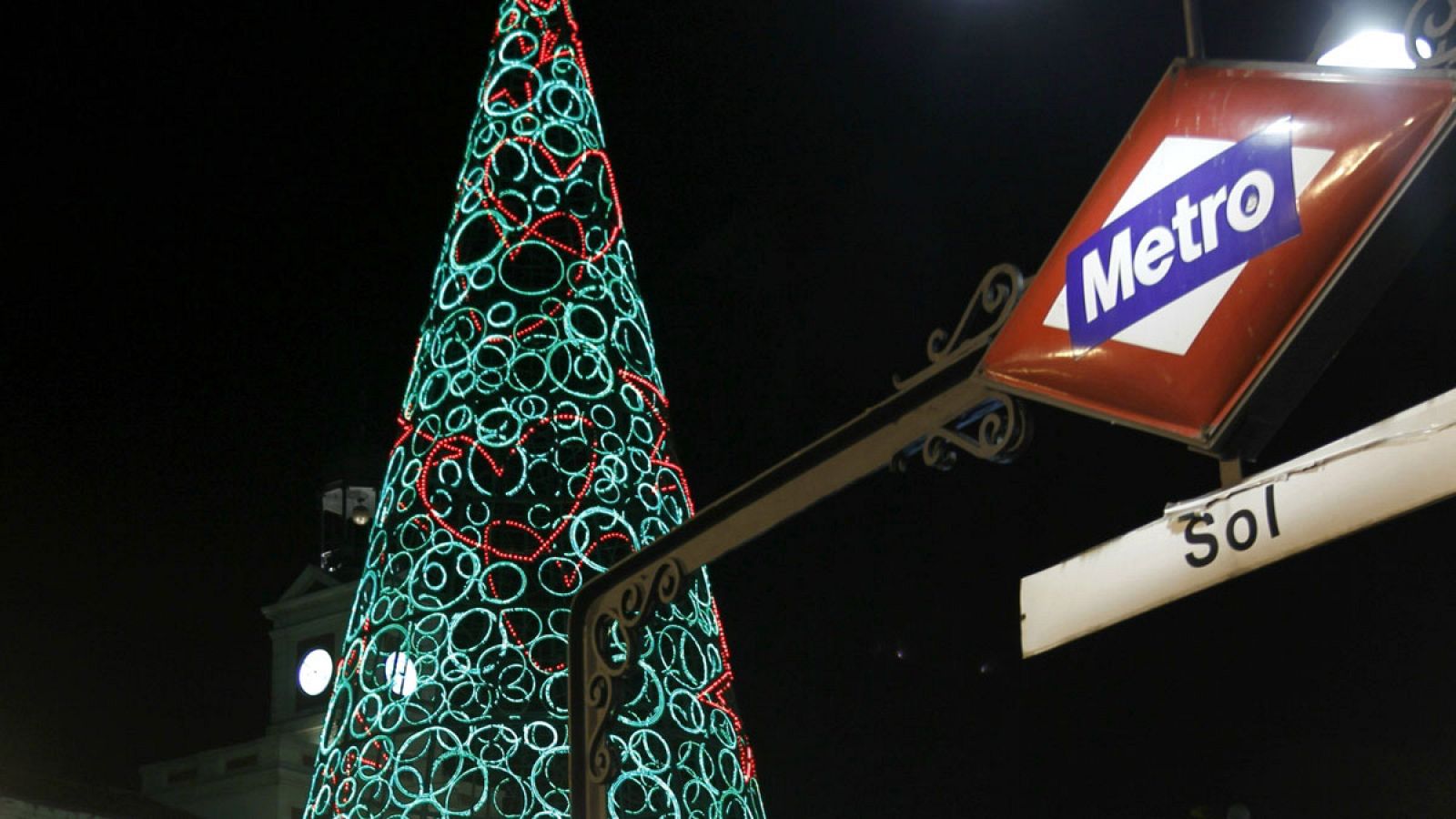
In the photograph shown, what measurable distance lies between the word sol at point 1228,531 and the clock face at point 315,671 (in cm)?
3350

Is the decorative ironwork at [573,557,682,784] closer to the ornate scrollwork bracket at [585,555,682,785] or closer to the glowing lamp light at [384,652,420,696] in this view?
the ornate scrollwork bracket at [585,555,682,785]

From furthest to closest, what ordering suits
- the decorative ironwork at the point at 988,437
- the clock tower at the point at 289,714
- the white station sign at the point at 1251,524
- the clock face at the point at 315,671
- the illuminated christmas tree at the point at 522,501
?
the clock face at the point at 315,671 → the clock tower at the point at 289,714 → the illuminated christmas tree at the point at 522,501 → the decorative ironwork at the point at 988,437 → the white station sign at the point at 1251,524

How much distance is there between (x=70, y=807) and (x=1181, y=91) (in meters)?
28.1

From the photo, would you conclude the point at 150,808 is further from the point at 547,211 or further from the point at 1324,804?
the point at 547,211

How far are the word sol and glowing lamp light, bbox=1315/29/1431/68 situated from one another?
84 cm

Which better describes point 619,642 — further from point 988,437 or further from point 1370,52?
point 1370,52

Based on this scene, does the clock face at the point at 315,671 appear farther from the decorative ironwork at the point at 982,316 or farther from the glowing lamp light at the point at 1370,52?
the glowing lamp light at the point at 1370,52

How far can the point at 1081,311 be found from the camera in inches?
160

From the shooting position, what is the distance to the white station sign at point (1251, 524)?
3207 mm

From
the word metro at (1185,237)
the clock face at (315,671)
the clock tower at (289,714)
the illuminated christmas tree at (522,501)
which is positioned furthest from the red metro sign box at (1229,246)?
the clock face at (315,671)

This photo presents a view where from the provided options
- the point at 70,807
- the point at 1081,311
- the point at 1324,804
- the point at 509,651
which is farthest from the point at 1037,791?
the point at 1081,311

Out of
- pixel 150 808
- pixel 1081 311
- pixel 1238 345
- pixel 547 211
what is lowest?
pixel 1238 345

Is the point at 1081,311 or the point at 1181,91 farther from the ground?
the point at 1181,91

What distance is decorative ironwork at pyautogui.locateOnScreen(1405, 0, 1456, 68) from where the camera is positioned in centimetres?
328
